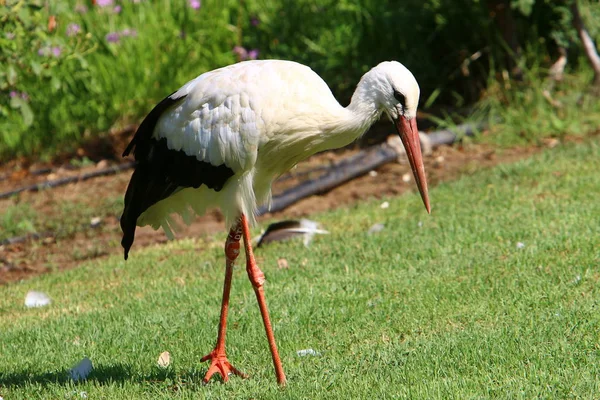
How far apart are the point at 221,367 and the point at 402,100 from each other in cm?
160

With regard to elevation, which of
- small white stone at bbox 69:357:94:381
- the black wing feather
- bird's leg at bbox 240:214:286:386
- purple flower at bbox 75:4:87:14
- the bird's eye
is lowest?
small white stone at bbox 69:357:94:381

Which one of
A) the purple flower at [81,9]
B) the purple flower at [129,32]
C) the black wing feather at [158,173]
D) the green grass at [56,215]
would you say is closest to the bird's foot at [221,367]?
the black wing feather at [158,173]

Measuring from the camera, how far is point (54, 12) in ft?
21.0

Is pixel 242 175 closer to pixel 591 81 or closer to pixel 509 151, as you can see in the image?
pixel 509 151

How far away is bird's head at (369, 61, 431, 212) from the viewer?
420 cm

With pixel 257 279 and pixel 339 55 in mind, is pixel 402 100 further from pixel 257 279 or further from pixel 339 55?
pixel 339 55

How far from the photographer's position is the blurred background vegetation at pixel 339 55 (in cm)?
884

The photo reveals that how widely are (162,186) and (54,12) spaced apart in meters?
2.42

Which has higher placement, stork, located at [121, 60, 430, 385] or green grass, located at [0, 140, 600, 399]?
stork, located at [121, 60, 430, 385]

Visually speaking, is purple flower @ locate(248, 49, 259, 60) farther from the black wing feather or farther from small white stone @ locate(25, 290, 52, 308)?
the black wing feather

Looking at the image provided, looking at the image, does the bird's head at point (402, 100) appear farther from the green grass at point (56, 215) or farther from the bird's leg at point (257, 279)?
the green grass at point (56, 215)

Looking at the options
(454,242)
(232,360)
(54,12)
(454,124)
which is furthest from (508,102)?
(232,360)

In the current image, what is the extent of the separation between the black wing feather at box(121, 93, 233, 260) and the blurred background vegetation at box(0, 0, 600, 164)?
4.03 metres

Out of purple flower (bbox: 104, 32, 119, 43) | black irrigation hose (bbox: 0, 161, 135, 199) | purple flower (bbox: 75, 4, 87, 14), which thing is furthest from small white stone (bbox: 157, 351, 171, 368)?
purple flower (bbox: 75, 4, 87, 14)
